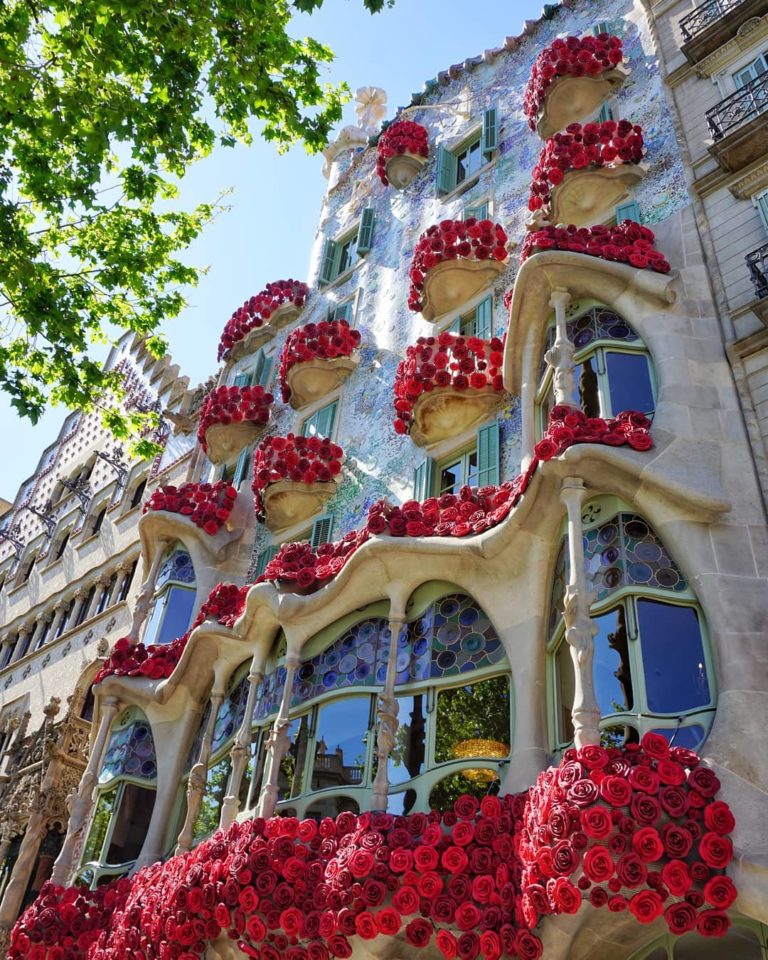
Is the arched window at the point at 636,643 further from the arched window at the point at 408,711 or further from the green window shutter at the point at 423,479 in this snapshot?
the green window shutter at the point at 423,479

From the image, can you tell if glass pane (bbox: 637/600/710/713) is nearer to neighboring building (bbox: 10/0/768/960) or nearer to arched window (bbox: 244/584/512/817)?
neighboring building (bbox: 10/0/768/960)

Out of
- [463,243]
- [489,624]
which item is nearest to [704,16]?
[463,243]

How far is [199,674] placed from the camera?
45.1ft

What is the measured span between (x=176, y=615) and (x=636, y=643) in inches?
394

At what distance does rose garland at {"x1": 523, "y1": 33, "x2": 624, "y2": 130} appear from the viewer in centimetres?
1547

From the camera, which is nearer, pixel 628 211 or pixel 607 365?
pixel 607 365

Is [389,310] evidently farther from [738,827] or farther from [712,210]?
[738,827]

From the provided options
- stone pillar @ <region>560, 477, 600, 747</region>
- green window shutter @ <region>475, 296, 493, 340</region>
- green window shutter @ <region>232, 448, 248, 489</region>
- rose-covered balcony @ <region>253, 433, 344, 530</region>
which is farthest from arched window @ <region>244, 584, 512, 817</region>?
green window shutter @ <region>232, 448, 248, 489</region>

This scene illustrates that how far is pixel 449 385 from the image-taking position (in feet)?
44.1

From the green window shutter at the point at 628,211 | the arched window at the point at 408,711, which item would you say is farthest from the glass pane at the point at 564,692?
the green window shutter at the point at 628,211

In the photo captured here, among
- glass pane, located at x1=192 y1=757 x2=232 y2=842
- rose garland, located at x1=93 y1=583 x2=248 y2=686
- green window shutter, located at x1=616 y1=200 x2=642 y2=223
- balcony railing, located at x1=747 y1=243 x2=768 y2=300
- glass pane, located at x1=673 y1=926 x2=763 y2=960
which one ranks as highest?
green window shutter, located at x1=616 y1=200 x2=642 y2=223

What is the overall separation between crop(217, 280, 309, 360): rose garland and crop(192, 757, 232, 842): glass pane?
12.4 metres

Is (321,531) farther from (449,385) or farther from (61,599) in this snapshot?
(61,599)

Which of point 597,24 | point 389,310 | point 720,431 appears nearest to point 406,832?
point 720,431
